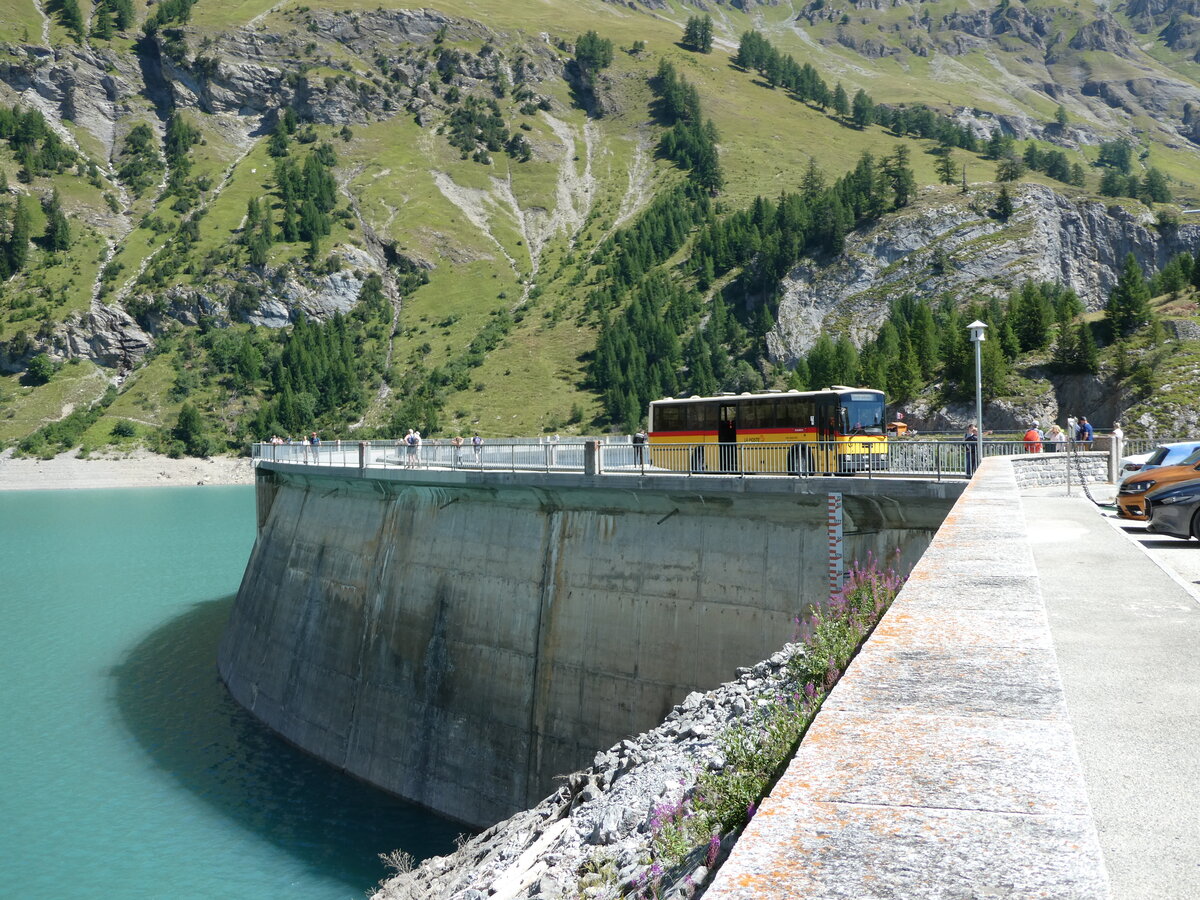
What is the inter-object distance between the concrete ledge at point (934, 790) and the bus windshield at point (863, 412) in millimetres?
23127

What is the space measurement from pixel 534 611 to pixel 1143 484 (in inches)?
558

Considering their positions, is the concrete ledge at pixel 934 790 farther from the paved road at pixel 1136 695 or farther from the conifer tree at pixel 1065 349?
the conifer tree at pixel 1065 349

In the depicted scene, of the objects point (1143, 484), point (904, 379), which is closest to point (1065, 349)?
point (904, 379)

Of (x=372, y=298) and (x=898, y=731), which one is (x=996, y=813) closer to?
(x=898, y=731)

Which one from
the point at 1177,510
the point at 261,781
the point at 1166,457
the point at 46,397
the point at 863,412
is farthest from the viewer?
the point at 46,397

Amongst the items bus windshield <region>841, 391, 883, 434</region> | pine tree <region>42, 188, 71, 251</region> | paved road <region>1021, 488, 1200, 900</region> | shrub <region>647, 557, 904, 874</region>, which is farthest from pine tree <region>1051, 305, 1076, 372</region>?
pine tree <region>42, 188, 71, 251</region>

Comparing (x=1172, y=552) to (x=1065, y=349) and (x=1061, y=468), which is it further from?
(x=1065, y=349)

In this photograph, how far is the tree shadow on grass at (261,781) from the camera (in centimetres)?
2173

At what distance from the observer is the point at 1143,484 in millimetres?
19672

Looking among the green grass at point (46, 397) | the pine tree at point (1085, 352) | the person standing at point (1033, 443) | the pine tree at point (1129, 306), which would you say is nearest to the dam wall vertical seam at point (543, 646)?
the person standing at point (1033, 443)

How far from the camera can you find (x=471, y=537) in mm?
26000

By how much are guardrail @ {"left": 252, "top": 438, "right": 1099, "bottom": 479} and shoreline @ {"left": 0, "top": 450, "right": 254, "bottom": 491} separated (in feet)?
338

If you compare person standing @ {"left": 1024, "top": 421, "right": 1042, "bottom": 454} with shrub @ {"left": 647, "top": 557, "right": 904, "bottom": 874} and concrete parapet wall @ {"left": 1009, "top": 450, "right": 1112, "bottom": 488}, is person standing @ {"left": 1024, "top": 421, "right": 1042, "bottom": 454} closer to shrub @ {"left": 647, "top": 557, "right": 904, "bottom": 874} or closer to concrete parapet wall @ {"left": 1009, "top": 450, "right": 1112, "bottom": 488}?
concrete parapet wall @ {"left": 1009, "top": 450, "right": 1112, "bottom": 488}

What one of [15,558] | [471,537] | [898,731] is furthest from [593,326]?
[898,731]
